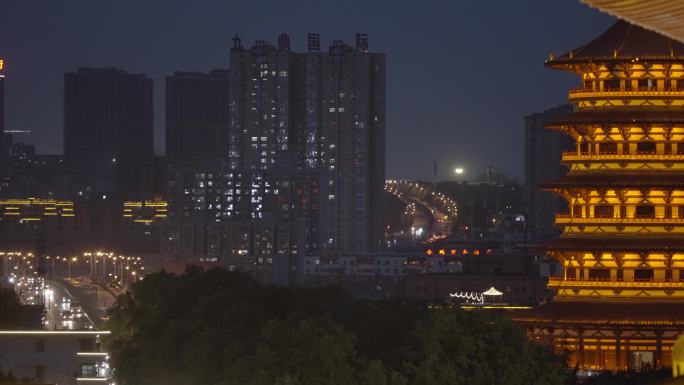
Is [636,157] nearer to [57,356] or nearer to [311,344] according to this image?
[311,344]

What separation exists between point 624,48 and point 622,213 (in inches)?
177

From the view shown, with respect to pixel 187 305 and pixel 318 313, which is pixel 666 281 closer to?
pixel 318 313

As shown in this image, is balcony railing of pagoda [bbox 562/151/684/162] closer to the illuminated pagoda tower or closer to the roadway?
the illuminated pagoda tower

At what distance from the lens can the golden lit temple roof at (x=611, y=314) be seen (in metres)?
50.5

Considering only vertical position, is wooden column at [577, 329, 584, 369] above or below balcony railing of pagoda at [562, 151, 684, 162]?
below

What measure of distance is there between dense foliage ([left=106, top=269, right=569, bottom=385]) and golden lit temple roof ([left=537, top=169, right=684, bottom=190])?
5.06 m

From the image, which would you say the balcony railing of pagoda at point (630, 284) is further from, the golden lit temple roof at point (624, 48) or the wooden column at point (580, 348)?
the golden lit temple roof at point (624, 48)

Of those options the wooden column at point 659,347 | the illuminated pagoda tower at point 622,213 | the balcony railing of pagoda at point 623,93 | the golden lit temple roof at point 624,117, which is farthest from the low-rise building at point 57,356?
the wooden column at point 659,347

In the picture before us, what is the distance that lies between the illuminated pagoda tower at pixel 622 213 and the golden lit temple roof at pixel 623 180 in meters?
0.04

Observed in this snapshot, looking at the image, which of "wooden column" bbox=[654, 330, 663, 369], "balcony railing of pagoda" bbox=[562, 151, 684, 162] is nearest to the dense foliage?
"wooden column" bbox=[654, 330, 663, 369]

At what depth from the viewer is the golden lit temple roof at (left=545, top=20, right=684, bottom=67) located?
53219 millimetres

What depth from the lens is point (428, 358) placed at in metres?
38.9

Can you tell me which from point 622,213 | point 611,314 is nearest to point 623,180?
point 622,213

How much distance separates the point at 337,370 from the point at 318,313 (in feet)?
41.9
